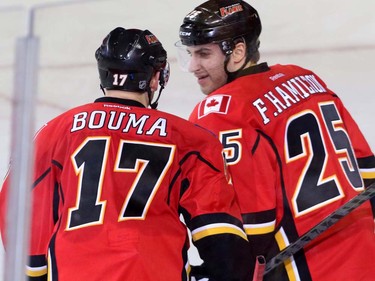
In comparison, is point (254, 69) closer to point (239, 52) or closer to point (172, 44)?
point (239, 52)

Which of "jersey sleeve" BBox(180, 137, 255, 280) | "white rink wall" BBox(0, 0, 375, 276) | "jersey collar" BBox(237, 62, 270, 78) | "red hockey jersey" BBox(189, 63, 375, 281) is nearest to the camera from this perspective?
"white rink wall" BBox(0, 0, 375, 276)

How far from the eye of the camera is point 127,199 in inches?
51.9

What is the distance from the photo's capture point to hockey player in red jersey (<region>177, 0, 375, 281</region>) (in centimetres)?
147

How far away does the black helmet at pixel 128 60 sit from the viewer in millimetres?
1407

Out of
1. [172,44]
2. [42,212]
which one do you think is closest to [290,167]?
[42,212]

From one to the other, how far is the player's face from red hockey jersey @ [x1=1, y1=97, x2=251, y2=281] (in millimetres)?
263

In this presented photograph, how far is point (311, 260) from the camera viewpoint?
4.96ft

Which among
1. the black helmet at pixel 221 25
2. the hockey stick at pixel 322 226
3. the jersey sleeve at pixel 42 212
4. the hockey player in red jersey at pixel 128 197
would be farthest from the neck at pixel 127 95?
the hockey stick at pixel 322 226

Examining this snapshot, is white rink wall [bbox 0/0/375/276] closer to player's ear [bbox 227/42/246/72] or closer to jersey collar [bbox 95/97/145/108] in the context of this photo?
jersey collar [bbox 95/97/145/108]

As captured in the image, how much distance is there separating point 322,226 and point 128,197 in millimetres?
380

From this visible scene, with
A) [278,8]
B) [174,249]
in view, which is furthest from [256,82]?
[278,8]

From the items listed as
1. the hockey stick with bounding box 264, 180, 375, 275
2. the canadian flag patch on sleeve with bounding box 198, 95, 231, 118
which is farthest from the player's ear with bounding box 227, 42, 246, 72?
the hockey stick with bounding box 264, 180, 375, 275

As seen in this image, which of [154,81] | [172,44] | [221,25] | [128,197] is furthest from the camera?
[172,44]

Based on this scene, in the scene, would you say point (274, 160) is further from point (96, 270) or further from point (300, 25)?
point (300, 25)
